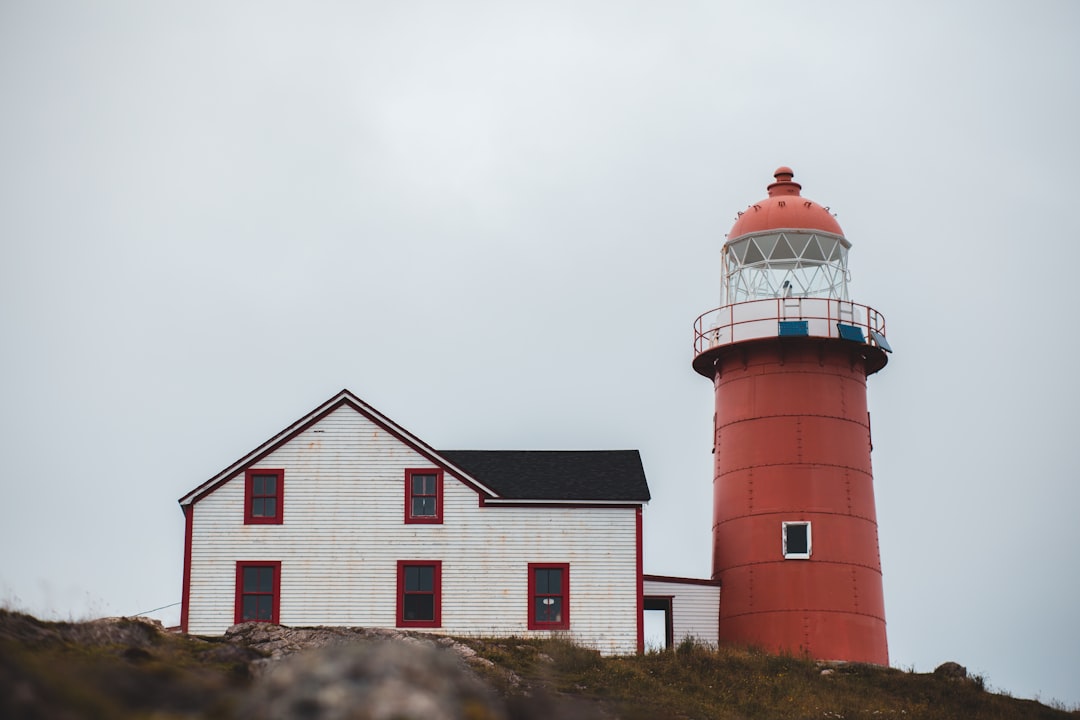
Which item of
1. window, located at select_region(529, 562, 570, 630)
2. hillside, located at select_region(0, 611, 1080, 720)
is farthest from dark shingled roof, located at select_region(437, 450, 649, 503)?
hillside, located at select_region(0, 611, 1080, 720)

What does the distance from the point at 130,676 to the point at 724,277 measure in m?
30.5

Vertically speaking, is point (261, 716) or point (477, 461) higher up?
point (477, 461)

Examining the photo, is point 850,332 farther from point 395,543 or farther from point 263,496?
point 263,496

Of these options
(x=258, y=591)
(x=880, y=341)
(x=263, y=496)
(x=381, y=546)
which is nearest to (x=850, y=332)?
(x=880, y=341)

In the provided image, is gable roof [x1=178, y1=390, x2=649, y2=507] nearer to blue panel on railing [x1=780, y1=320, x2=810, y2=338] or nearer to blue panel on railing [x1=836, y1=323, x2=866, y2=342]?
blue panel on railing [x1=780, y1=320, x2=810, y2=338]

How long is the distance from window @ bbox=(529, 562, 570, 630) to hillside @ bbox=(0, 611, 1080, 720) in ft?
4.15

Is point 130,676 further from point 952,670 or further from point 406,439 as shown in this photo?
point 952,670

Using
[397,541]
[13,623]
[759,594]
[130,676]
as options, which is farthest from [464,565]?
[130,676]

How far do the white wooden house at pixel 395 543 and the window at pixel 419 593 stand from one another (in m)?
0.03

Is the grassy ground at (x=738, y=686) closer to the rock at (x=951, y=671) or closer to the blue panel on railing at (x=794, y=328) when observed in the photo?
the rock at (x=951, y=671)

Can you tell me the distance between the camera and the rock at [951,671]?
36.6 m

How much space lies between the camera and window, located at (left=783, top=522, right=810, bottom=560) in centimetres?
3869

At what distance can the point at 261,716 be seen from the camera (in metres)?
11.7

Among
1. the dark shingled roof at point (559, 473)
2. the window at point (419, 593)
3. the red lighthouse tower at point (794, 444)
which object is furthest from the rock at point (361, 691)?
the red lighthouse tower at point (794, 444)
